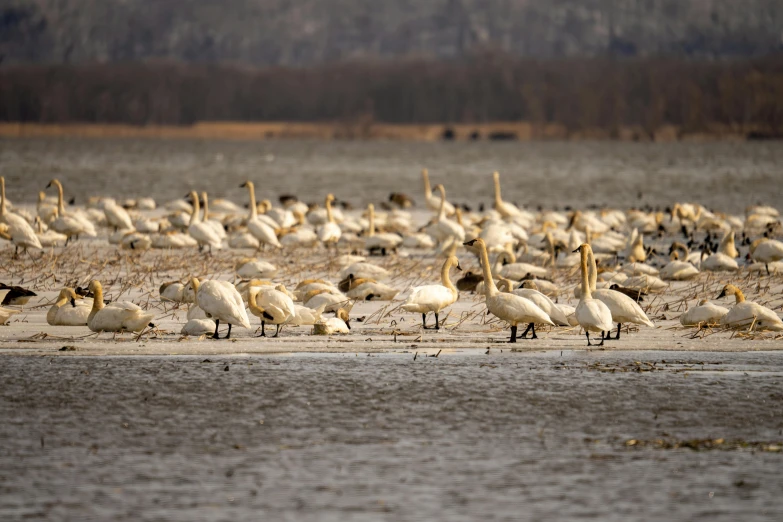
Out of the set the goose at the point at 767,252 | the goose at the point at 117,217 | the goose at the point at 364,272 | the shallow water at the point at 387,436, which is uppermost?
the goose at the point at 117,217

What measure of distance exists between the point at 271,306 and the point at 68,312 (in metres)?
2.34

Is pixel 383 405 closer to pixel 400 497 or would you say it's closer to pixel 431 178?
pixel 400 497

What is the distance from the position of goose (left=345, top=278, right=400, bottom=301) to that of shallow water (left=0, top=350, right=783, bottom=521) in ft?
10.9

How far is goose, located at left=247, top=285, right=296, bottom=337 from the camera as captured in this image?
505 inches

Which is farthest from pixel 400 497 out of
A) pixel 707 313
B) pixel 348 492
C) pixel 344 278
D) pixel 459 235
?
pixel 459 235

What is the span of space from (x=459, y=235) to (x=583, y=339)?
33.6ft

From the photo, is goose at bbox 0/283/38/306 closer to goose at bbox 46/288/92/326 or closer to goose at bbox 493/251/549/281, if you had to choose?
goose at bbox 46/288/92/326

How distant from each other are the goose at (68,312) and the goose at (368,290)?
11.1 feet

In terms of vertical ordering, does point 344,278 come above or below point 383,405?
above

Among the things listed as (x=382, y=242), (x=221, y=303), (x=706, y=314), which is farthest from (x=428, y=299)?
(x=382, y=242)

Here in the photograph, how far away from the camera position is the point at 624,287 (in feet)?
50.0

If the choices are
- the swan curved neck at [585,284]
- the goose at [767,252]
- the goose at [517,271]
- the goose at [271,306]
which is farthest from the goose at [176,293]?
the goose at [767,252]

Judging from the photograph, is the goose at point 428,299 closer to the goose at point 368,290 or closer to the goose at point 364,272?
the goose at point 368,290

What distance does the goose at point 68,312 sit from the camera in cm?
1348
